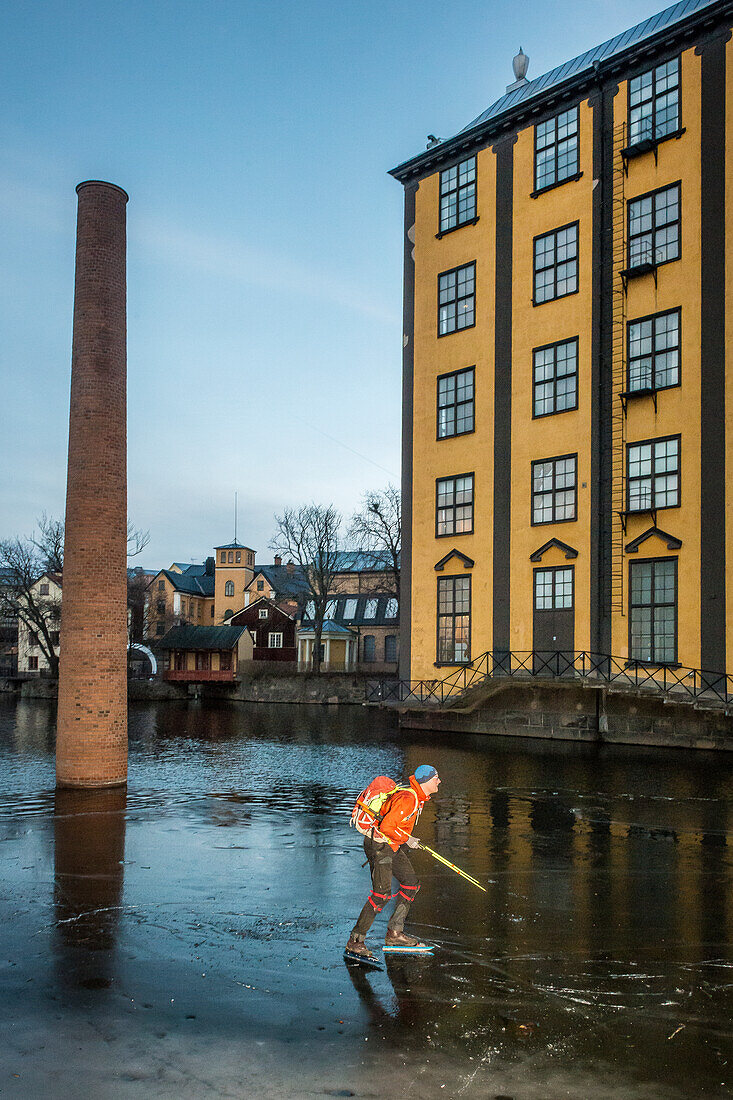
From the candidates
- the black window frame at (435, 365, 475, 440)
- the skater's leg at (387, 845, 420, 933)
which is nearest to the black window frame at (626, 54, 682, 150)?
the black window frame at (435, 365, 475, 440)

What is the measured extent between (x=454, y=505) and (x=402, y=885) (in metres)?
26.0

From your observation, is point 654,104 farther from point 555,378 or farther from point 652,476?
point 652,476

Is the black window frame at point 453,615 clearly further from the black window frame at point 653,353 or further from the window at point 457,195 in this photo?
the window at point 457,195

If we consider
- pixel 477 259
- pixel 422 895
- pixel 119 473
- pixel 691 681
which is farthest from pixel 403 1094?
pixel 477 259

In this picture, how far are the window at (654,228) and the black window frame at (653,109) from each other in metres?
1.53

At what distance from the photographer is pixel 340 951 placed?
7320mm

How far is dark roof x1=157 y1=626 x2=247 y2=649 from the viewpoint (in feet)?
221

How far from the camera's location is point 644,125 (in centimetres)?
2809

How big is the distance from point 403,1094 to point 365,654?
67.2 meters

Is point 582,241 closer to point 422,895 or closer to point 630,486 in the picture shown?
point 630,486

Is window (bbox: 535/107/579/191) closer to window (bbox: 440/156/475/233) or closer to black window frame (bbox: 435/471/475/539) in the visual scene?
window (bbox: 440/156/475/233)

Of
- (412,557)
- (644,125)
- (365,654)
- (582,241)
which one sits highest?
(644,125)

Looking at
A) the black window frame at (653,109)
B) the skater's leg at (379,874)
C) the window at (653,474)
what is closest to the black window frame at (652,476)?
the window at (653,474)

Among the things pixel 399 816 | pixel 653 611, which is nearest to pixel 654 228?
pixel 653 611
